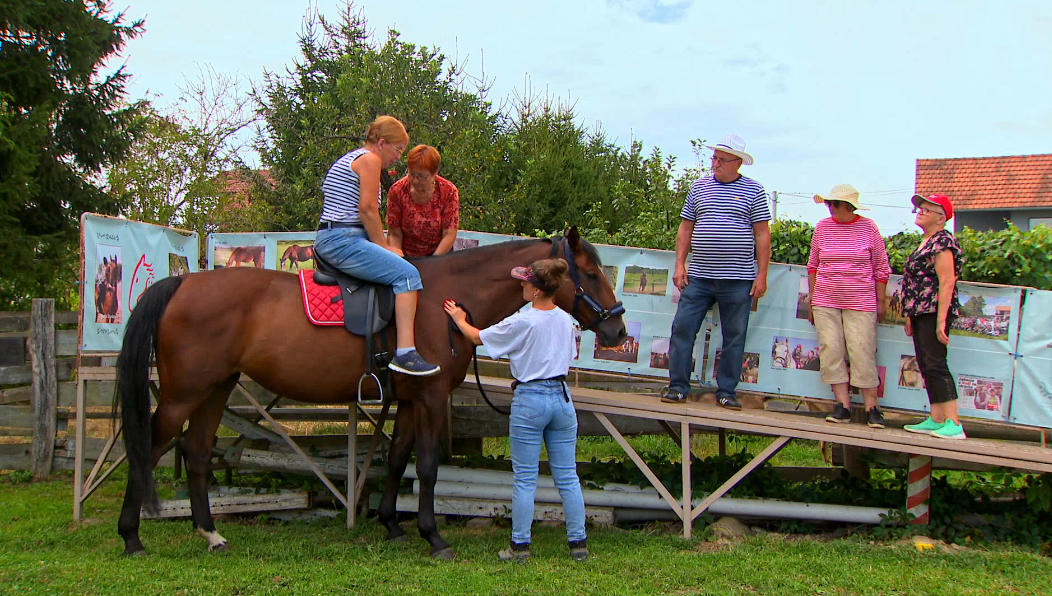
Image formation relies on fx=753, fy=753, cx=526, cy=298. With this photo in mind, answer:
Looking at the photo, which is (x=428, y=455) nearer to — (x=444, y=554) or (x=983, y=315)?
(x=444, y=554)

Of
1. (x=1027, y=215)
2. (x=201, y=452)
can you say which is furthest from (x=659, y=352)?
(x=1027, y=215)

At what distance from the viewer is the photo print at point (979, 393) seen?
17.5 feet

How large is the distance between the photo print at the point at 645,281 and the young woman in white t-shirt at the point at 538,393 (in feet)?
5.24

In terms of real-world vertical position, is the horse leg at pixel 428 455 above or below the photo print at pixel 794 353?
below

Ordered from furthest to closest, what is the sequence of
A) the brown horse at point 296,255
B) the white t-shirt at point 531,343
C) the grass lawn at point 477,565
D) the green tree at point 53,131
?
the green tree at point 53,131, the brown horse at point 296,255, the white t-shirt at point 531,343, the grass lawn at point 477,565

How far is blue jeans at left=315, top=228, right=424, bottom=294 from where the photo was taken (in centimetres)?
478

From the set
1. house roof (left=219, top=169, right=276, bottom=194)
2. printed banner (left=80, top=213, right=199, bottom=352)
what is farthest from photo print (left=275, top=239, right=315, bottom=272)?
house roof (left=219, top=169, right=276, bottom=194)

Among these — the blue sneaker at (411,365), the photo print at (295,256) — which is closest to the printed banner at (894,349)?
the blue sneaker at (411,365)

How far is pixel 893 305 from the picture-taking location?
18.3ft

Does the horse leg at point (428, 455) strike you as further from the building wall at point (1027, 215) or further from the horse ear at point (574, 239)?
the building wall at point (1027, 215)

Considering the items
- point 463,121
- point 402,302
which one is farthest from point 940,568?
point 463,121

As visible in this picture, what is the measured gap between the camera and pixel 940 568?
14.9 feet

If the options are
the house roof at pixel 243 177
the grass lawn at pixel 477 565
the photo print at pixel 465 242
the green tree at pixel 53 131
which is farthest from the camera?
the house roof at pixel 243 177

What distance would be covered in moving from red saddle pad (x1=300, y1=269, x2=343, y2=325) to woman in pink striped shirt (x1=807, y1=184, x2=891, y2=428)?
134 inches
